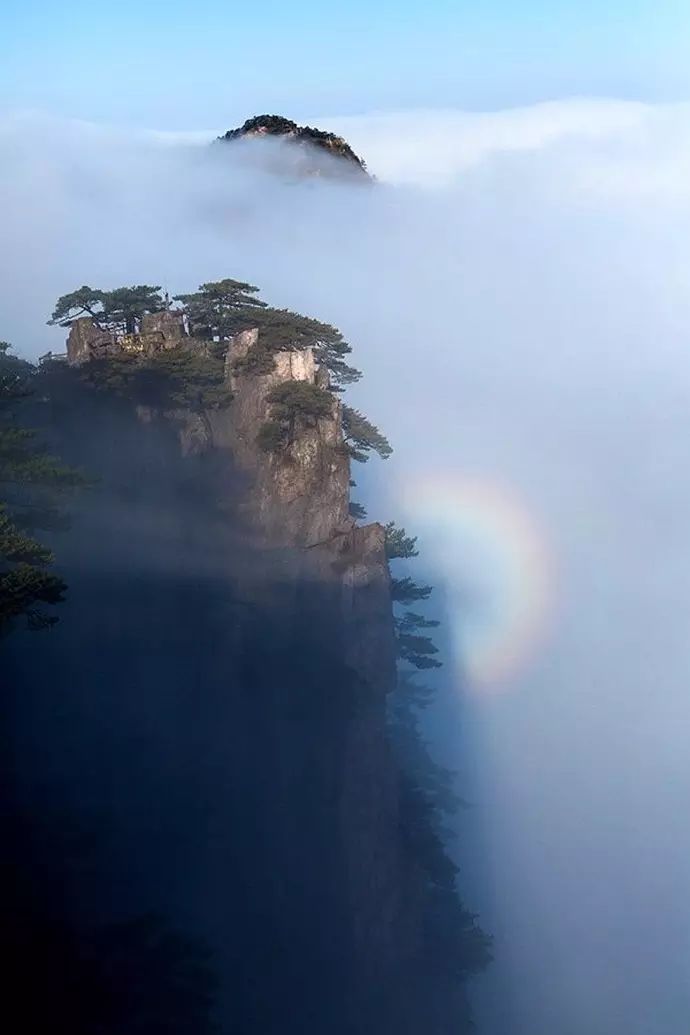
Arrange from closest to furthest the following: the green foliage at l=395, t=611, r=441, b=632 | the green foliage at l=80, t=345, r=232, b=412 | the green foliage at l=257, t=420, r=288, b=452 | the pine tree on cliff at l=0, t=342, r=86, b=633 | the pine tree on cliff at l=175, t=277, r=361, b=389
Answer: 1. the pine tree on cliff at l=0, t=342, r=86, b=633
2. the green foliage at l=80, t=345, r=232, b=412
3. the green foliage at l=257, t=420, r=288, b=452
4. the pine tree on cliff at l=175, t=277, r=361, b=389
5. the green foliage at l=395, t=611, r=441, b=632

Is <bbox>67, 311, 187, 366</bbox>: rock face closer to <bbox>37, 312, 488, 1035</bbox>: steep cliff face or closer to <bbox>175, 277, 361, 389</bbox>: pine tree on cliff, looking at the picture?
<bbox>37, 312, 488, 1035</bbox>: steep cliff face

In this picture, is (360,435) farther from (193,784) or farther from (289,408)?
(193,784)

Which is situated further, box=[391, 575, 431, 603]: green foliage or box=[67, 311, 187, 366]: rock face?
box=[391, 575, 431, 603]: green foliage

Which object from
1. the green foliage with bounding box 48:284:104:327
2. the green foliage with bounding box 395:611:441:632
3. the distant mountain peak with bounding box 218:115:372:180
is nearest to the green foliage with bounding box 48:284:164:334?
the green foliage with bounding box 48:284:104:327

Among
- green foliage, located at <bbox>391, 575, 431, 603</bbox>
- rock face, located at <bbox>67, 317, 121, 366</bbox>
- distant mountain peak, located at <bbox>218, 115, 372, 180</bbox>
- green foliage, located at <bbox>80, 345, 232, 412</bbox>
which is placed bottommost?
green foliage, located at <bbox>391, 575, 431, 603</bbox>

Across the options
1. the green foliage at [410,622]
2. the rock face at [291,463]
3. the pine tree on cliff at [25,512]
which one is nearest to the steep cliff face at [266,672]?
the rock face at [291,463]
